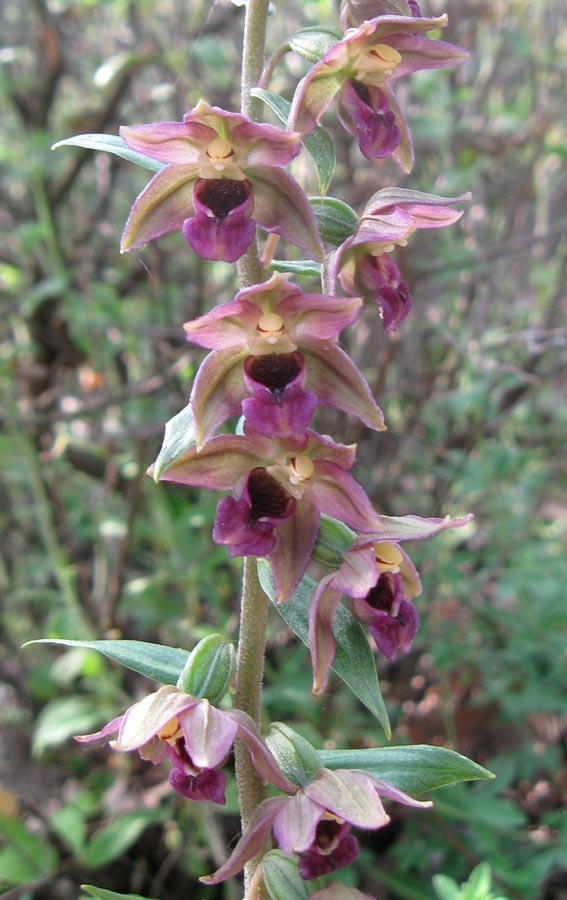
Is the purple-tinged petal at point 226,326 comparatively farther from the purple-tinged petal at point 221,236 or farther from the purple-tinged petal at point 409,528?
the purple-tinged petal at point 409,528

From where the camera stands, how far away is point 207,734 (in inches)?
56.9

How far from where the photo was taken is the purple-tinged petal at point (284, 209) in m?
1.52

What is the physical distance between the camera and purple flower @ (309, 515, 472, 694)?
1539 millimetres

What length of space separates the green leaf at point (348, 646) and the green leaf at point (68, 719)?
1450mm

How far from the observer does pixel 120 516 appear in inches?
137

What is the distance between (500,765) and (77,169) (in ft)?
9.38

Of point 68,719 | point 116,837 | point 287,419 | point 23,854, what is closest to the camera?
point 287,419

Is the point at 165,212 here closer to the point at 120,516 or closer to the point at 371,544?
the point at 371,544

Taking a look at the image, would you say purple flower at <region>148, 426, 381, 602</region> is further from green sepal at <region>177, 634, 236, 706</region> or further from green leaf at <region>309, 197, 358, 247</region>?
green leaf at <region>309, 197, 358, 247</region>

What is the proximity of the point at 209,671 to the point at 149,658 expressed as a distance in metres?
0.17

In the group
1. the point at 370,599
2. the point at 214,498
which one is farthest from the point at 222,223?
the point at 214,498

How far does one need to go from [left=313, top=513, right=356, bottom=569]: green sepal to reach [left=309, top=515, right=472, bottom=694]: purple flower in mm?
18

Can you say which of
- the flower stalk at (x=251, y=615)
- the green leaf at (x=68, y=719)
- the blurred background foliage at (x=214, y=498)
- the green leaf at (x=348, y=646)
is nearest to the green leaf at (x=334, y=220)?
the flower stalk at (x=251, y=615)

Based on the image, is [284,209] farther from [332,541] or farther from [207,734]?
[207,734]
